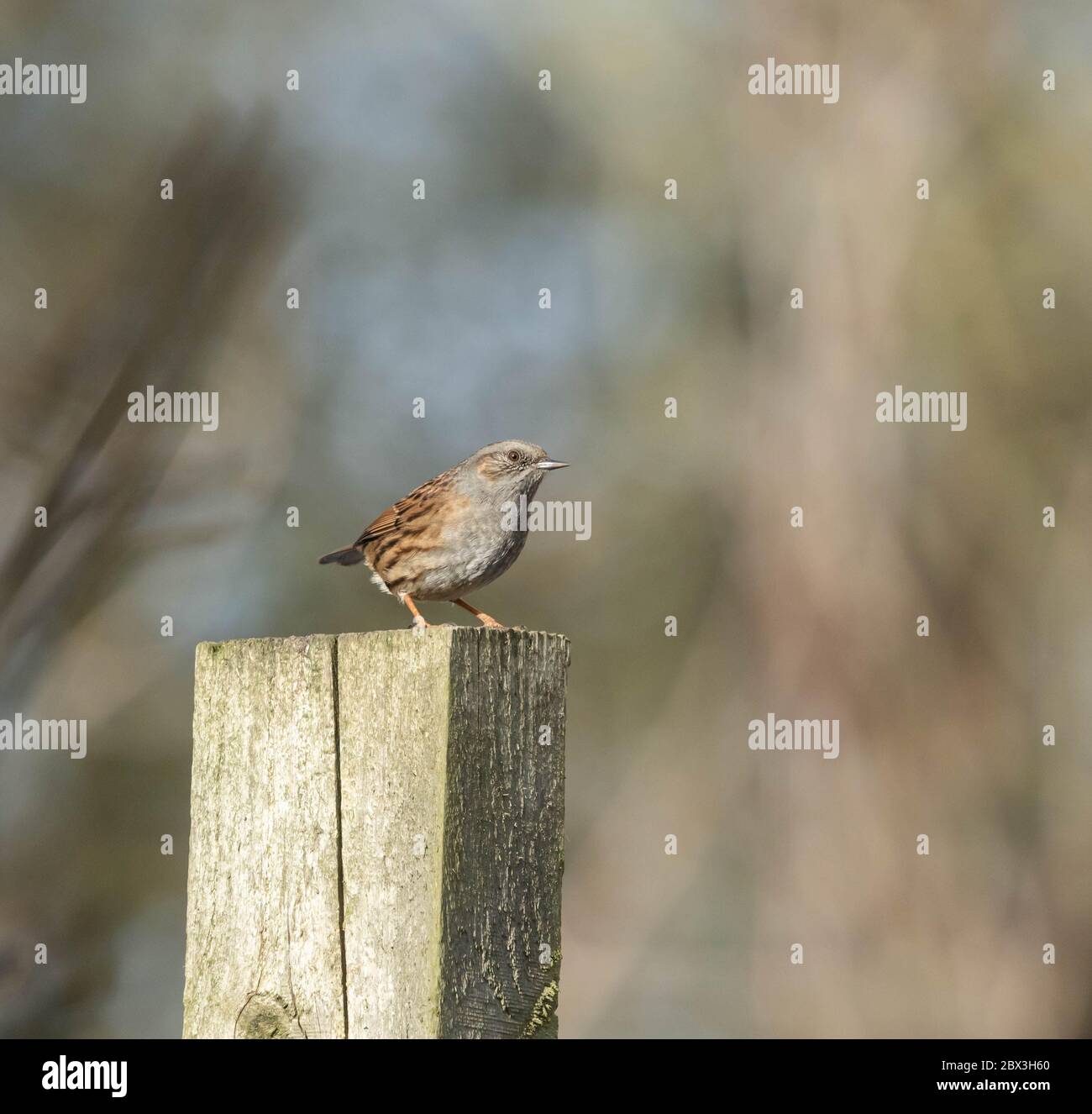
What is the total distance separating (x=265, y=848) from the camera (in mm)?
2621

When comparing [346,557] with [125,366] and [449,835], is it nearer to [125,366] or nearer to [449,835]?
[125,366]

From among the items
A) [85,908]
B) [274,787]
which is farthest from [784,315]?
[274,787]

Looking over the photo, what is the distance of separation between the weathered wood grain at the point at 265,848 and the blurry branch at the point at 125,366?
188 inches

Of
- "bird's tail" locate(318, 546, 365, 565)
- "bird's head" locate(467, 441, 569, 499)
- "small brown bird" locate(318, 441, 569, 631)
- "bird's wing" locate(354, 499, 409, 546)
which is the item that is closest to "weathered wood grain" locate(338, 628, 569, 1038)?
"small brown bird" locate(318, 441, 569, 631)

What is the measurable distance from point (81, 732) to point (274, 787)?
5825mm

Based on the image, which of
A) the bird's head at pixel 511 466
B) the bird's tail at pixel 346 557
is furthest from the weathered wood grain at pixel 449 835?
the bird's tail at pixel 346 557

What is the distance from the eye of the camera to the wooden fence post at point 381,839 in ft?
7.95

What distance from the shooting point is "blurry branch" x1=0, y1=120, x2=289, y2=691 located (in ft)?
24.0

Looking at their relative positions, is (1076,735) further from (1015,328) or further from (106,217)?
(106,217)

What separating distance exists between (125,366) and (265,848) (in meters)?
5.93

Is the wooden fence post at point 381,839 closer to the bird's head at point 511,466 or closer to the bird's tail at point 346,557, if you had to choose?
the bird's head at point 511,466

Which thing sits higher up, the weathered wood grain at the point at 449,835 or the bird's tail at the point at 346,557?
the bird's tail at the point at 346,557

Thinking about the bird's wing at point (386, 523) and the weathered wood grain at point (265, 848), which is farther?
→ the bird's wing at point (386, 523)

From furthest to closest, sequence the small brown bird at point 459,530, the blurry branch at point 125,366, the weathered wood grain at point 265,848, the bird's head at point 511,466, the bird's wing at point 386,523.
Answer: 1. the blurry branch at point 125,366
2. the bird's wing at point 386,523
3. the bird's head at point 511,466
4. the small brown bird at point 459,530
5. the weathered wood grain at point 265,848
